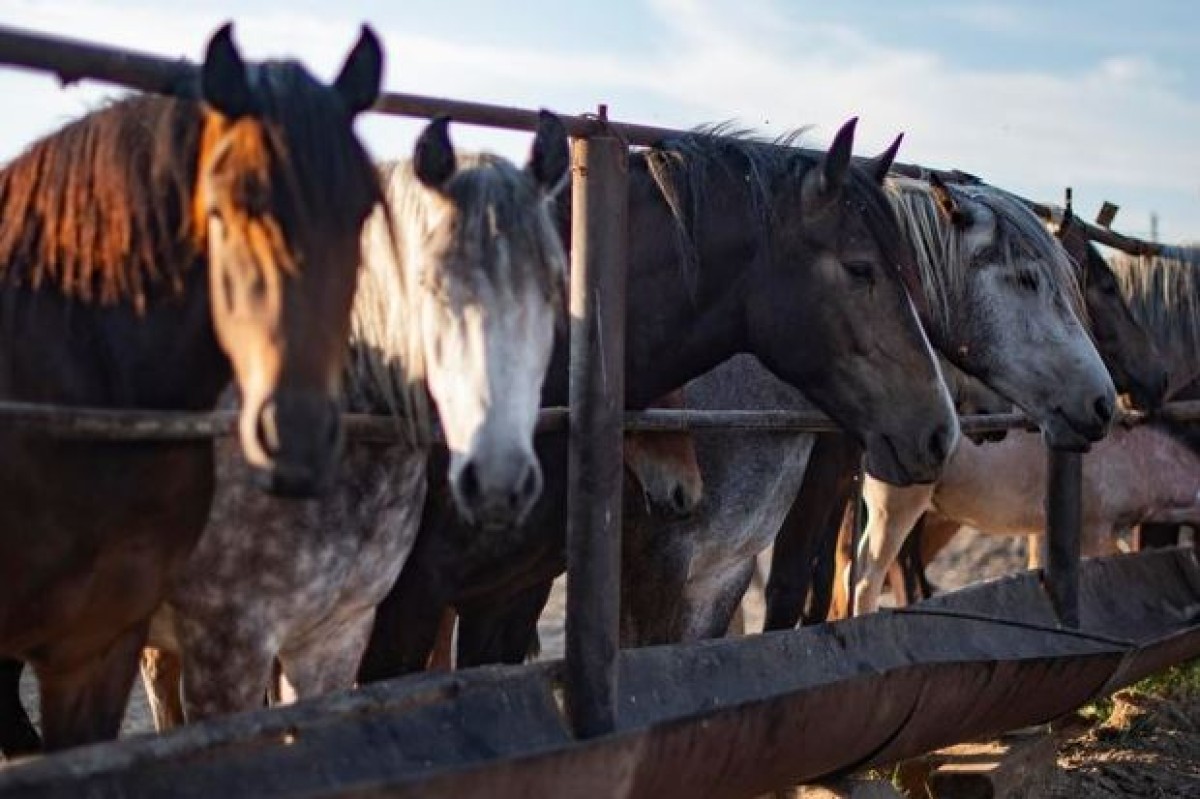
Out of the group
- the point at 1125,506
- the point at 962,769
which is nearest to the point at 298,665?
the point at 962,769

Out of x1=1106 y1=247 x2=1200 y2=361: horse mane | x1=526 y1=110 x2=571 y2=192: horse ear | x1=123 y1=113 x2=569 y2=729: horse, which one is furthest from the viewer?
x1=1106 y1=247 x2=1200 y2=361: horse mane

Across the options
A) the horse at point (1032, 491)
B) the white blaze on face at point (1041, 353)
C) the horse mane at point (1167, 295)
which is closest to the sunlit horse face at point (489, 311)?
the white blaze on face at point (1041, 353)

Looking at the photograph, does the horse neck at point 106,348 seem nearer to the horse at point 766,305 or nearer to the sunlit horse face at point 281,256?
the sunlit horse face at point 281,256

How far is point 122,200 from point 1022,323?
3396mm

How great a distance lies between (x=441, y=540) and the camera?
4.34m

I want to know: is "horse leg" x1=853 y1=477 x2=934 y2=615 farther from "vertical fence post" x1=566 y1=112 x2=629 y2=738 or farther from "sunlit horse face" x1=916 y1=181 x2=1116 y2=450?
"vertical fence post" x1=566 y1=112 x2=629 y2=738

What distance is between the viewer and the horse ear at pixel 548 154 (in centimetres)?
362

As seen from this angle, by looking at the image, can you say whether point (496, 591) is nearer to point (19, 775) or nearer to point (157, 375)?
point (157, 375)

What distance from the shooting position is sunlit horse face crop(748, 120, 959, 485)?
4625 millimetres

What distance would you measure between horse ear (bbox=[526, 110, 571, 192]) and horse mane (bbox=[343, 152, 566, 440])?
2.9 inches

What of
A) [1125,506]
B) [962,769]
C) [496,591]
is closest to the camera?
[496,591]

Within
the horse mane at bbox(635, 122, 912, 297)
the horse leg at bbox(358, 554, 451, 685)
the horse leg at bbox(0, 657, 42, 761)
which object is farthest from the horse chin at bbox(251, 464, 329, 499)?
the horse mane at bbox(635, 122, 912, 297)

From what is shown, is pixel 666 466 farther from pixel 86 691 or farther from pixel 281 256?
pixel 281 256

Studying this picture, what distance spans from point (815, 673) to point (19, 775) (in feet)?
8.23
